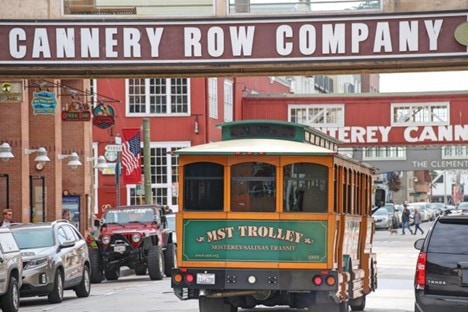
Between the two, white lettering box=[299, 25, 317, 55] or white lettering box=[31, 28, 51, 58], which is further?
white lettering box=[31, 28, 51, 58]

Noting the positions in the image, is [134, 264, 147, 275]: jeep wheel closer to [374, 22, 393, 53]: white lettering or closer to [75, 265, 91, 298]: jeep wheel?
[75, 265, 91, 298]: jeep wheel

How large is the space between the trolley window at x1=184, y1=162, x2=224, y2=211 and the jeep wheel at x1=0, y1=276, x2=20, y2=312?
178 inches

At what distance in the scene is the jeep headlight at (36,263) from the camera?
2423 centimetres

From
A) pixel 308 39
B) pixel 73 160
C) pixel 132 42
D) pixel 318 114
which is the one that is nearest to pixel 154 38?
pixel 132 42

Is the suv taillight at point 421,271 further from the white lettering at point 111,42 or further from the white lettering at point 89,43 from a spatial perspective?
the white lettering at point 89,43

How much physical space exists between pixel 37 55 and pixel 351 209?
540cm

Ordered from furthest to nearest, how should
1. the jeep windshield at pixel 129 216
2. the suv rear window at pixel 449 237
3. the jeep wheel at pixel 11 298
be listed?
the jeep windshield at pixel 129 216, the jeep wheel at pixel 11 298, the suv rear window at pixel 449 237

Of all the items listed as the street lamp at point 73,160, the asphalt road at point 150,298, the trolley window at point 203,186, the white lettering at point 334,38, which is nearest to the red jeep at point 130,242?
the asphalt road at point 150,298

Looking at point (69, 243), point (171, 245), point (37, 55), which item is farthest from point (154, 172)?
point (37, 55)

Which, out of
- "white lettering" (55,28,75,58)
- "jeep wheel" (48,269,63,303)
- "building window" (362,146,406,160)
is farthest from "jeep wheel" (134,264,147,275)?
"building window" (362,146,406,160)

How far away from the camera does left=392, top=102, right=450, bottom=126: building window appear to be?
61.6m

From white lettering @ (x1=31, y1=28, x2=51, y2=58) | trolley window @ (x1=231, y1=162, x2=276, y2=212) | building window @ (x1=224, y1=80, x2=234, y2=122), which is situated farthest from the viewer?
building window @ (x1=224, y1=80, x2=234, y2=122)

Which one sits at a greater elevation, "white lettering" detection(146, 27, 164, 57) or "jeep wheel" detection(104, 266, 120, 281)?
"white lettering" detection(146, 27, 164, 57)

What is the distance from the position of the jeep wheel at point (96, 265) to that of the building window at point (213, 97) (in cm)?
2454
